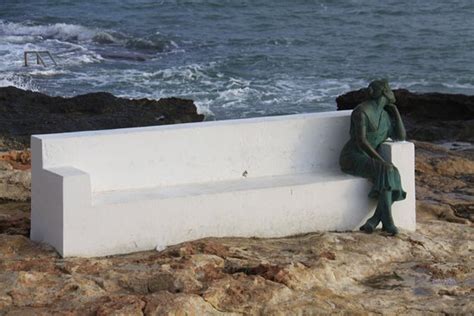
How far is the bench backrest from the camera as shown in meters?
9.70

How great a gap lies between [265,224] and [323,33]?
93.5ft

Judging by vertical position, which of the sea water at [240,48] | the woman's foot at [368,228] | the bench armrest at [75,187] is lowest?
the sea water at [240,48]

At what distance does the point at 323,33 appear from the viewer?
125 ft

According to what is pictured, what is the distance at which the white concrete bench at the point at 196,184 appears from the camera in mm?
9305

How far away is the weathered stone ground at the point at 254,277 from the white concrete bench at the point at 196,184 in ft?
0.61

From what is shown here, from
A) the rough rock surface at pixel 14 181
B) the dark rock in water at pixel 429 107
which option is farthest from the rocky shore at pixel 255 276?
the dark rock in water at pixel 429 107

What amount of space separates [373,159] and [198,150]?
64.2 inches

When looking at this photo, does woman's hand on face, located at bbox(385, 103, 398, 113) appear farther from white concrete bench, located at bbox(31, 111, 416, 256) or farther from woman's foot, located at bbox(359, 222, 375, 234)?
woman's foot, located at bbox(359, 222, 375, 234)

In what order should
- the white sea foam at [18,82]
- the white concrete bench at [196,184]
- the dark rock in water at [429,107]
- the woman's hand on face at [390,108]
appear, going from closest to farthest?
the white concrete bench at [196,184]
the woman's hand on face at [390,108]
the dark rock in water at [429,107]
the white sea foam at [18,82]

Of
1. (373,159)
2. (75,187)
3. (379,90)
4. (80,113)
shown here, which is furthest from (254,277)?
(80,113)

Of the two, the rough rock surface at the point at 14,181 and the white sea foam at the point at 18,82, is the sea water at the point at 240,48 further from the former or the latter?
the rough rock surface at the point at 14,181

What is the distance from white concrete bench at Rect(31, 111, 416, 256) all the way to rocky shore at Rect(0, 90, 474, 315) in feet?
0.59

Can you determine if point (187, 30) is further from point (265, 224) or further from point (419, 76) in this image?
point (265, 224)

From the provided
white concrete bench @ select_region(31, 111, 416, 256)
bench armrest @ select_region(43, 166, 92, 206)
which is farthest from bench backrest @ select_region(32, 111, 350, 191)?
bench armrest @ select_region(43, 166, 92, 206)
